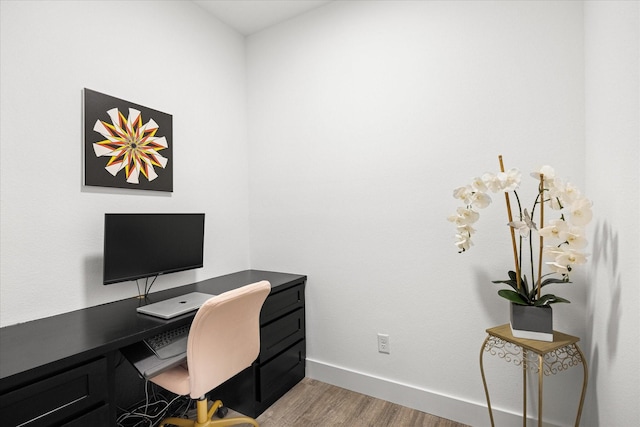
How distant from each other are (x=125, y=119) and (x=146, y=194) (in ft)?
1.51

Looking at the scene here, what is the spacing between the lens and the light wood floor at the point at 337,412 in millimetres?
1803

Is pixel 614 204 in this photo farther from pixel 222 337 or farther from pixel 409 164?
pixel 222 337

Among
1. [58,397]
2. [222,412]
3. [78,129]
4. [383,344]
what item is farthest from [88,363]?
[383,344]

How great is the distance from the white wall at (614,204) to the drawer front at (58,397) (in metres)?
1.81

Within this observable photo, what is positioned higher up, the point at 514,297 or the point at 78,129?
the point at 78,129

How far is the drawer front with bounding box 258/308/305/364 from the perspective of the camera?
192 centimetres

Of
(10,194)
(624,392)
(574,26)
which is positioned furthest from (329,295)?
(574,26)

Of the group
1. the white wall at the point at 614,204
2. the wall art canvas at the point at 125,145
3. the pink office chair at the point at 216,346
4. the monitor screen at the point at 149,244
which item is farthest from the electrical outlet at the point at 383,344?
the wall art canvas at the point at 125,145

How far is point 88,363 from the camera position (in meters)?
1.12

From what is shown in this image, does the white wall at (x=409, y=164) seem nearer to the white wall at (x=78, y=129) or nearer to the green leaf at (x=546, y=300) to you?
the green leaf at (x=546, y=300)

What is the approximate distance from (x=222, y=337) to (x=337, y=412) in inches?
39.5

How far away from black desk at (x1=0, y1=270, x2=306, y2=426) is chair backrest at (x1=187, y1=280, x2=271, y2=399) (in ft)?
0.63

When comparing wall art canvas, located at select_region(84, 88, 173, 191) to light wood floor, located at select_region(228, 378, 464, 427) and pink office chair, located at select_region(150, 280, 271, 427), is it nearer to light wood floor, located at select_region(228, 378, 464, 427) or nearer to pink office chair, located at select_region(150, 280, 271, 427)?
pink office chair, located at select_region(150, 280, 271, 427)

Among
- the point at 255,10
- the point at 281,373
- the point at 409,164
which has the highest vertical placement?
the point at 255,10
